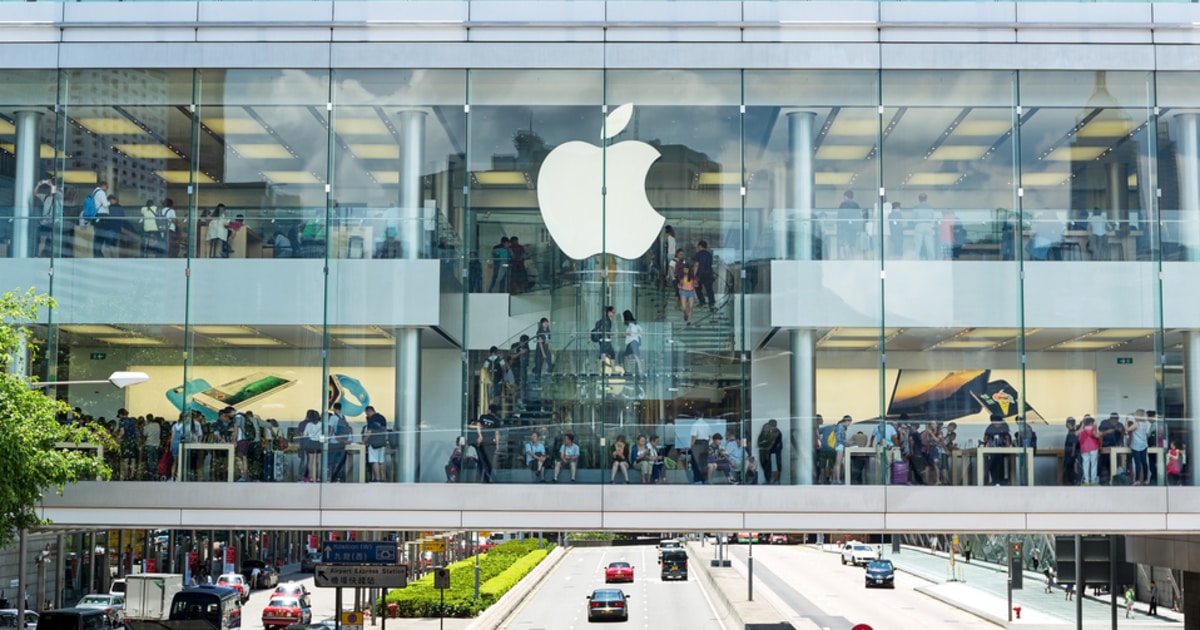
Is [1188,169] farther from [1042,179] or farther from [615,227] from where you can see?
[615,227]

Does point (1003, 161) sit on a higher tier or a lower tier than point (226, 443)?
higher

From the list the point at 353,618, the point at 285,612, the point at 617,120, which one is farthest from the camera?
the point at 285,612

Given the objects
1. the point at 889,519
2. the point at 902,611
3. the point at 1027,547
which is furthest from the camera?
the point at 1027,547

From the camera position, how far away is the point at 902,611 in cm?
6519

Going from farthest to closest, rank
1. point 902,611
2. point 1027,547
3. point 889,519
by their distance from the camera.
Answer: point 1027,547 < point 902,611 < point 889,519

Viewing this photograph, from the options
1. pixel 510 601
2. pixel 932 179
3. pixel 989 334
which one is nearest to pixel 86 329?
pixel 932 179

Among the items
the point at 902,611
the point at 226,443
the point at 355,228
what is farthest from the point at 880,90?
the point at 902,611

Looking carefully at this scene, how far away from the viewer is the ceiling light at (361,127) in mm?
26703

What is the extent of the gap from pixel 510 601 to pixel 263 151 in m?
39.4

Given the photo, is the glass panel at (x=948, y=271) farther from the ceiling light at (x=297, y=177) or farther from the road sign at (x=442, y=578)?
the road sign at (x=442, y=578)

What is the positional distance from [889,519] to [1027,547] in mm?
73262

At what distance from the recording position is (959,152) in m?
26.4

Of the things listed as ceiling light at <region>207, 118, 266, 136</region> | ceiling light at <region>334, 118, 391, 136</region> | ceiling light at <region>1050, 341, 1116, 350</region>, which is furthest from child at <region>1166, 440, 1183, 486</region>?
ceiling light at <region>207, 118, 266, 136</region>

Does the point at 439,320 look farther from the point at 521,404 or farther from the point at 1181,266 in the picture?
the point at 1181,266
